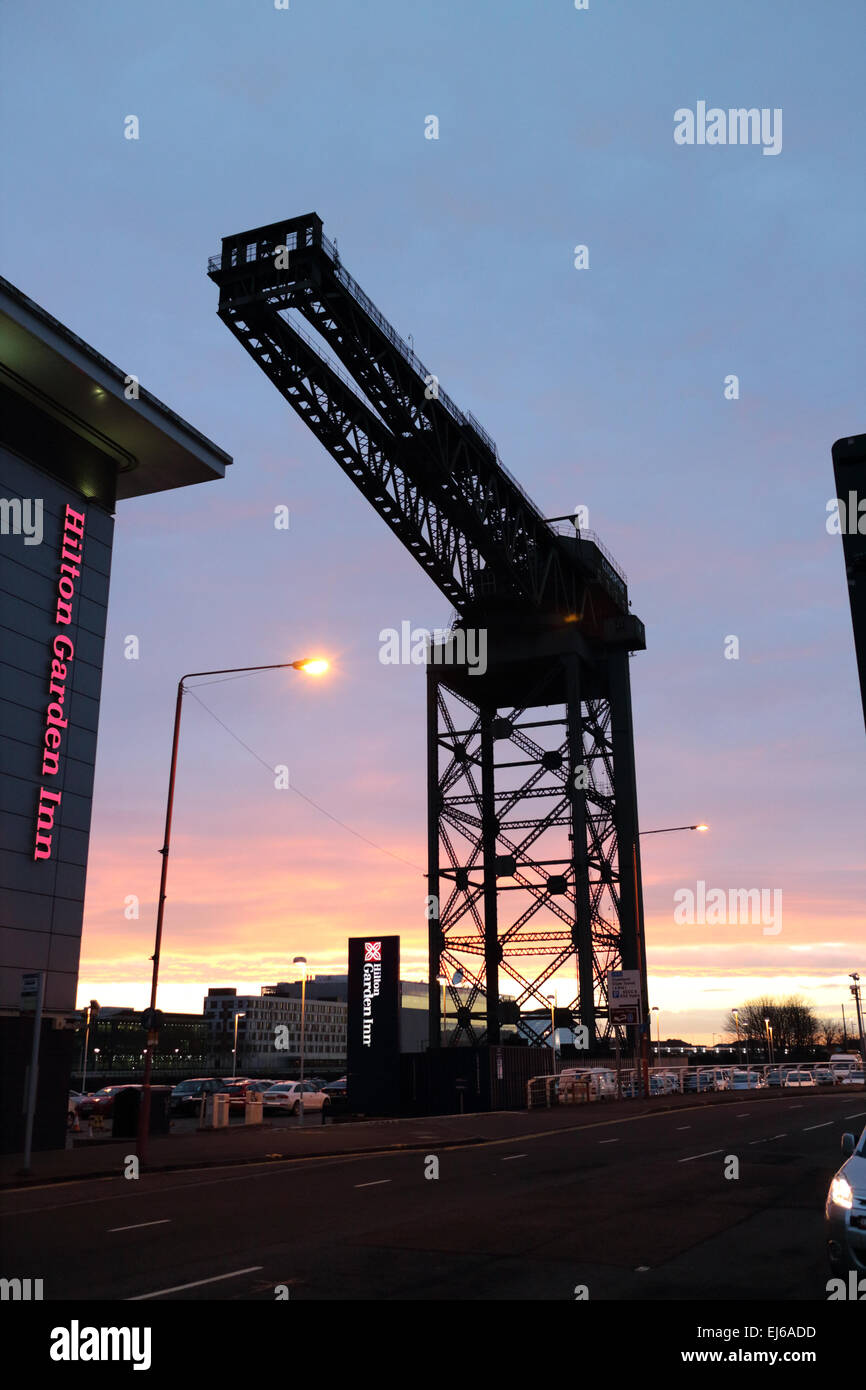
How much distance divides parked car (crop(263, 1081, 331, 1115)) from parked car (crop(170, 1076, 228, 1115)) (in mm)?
2244

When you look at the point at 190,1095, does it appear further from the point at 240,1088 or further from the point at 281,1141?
the point at 281,1141

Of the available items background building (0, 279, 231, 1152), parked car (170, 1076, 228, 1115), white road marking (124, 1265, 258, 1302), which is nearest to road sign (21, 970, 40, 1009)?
background building (0, 279, 231, 1152)

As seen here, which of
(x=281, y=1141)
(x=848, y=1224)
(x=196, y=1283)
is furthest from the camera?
(x=281, y=1141)

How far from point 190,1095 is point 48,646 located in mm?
26763

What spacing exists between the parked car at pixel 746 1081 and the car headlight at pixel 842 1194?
57640 mm

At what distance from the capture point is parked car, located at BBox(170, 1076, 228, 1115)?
47750 millimetres

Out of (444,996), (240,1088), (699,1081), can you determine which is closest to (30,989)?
(240,1088)

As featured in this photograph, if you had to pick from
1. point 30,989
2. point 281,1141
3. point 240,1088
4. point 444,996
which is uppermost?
point 444,996

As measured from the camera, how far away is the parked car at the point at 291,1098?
4781 cm

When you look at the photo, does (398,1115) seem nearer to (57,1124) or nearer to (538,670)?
(57,1124)

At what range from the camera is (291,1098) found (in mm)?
48125

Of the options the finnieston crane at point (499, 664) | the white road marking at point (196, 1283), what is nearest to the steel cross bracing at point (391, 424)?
the finnieston crane at point (499, 664)

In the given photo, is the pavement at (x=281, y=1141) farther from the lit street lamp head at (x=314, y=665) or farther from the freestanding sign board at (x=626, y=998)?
the lit street lamp head at (x=314, y=665)

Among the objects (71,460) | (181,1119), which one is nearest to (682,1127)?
(181,1119)
